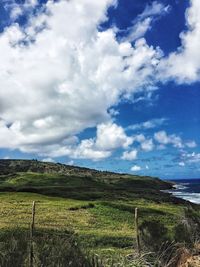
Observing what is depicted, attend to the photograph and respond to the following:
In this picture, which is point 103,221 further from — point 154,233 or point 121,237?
point 154,233

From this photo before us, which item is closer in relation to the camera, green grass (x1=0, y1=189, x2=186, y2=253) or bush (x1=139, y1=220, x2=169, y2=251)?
bush (x1=139, y1=220, x2=169, y2=251)

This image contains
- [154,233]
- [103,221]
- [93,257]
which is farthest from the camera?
[103,221]

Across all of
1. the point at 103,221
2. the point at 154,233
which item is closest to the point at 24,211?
the point at 103,221

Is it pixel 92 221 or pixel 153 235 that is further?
pixel 92 221

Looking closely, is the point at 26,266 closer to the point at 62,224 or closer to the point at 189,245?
the point at 189,245

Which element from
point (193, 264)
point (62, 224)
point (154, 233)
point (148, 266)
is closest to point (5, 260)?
point (148, 266)

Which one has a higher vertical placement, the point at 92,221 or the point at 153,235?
the point at 92,221

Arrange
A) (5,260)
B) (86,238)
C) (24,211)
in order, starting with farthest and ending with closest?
(24,211)
(86,238)
(5,260)

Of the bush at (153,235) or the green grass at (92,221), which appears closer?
the bush at (153,235)

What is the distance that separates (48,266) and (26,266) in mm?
572

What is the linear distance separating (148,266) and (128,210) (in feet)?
127

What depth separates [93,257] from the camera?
42.0 ft

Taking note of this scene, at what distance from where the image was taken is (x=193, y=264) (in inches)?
705

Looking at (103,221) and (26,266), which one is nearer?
(26,266)
